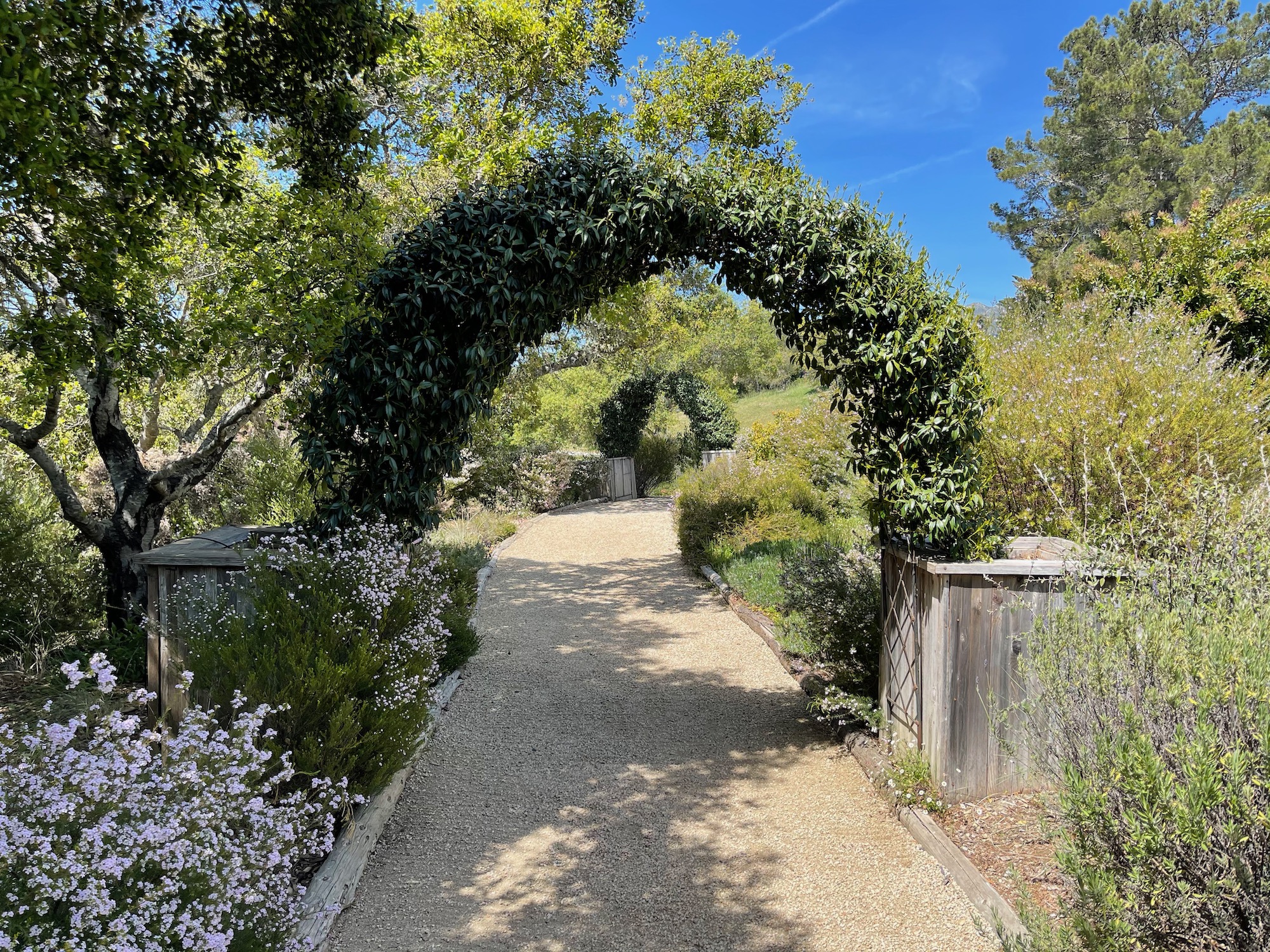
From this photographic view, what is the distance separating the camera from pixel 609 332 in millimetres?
13164

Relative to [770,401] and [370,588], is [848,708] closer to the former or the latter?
[370,588]

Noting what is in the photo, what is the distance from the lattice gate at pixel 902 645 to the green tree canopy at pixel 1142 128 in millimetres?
22030

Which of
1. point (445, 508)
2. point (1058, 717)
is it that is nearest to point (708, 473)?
point (445, 508)

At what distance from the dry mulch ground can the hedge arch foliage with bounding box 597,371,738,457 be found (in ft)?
58.2

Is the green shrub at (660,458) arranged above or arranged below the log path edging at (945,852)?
above

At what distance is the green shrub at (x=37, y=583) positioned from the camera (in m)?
6.46

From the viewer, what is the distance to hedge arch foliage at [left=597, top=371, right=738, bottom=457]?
21.3m

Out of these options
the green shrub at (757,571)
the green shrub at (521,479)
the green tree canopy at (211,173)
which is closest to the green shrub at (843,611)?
the green shrub at (757,571)

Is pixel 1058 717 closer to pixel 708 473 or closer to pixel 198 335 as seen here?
pixel 198 335

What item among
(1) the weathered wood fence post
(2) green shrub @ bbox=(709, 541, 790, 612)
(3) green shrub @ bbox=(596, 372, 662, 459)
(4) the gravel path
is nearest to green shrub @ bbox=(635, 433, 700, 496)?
(3) green shrub @ bbox=(596, 372, 662, 459)

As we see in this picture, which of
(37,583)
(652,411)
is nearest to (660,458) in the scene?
(652,411)

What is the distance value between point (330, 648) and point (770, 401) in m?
47.7

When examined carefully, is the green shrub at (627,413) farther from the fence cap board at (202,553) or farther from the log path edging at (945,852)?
the fence cap board at (202,553)

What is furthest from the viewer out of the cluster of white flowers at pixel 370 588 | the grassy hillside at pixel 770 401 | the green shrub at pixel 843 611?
the grassy hillside at pixel 770 401
